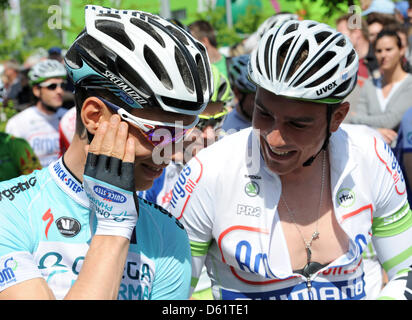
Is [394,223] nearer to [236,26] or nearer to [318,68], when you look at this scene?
[318,68]

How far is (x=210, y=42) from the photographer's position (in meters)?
8.62

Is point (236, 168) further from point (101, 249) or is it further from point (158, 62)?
point (101, 249)

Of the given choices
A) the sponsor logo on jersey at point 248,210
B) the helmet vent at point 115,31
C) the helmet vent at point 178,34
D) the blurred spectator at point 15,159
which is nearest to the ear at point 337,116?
the sponsor logo on jersey at point 248,210

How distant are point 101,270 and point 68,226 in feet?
1.33

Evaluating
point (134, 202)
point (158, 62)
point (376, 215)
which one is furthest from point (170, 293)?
point (376, 215)

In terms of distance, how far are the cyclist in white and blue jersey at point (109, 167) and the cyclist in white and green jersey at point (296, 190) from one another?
66cm

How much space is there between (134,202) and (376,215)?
68.0 inches

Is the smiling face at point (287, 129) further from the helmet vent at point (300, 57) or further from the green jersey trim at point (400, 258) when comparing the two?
the green jersey trim at point (400, 258)

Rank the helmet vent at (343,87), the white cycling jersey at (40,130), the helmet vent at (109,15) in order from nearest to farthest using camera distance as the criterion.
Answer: the helmet vent at (109,15), the helmet vent at (343,87), the white cycling jersey at (40,130)

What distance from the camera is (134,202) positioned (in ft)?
6.93

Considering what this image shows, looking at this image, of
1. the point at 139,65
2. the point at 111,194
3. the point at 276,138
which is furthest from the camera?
the point at 276,138

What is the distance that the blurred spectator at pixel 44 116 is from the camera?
8258 mm

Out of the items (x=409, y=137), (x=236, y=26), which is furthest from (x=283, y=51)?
(x=236, y=26)
